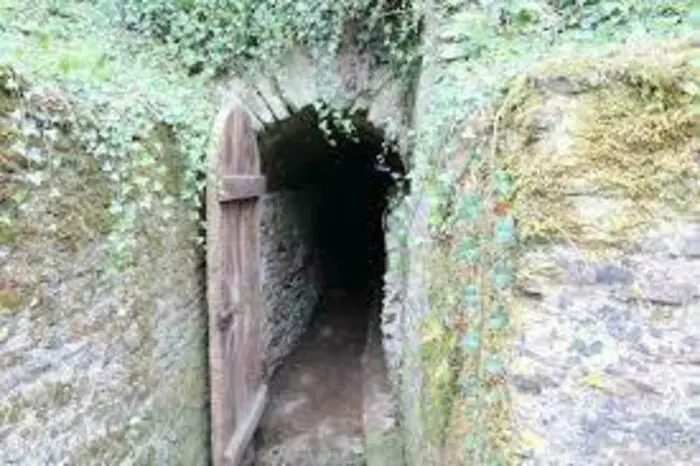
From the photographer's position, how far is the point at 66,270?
2.61 meters

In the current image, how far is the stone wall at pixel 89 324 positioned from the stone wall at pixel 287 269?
1.63m

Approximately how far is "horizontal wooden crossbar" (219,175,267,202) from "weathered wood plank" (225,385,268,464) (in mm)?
1289

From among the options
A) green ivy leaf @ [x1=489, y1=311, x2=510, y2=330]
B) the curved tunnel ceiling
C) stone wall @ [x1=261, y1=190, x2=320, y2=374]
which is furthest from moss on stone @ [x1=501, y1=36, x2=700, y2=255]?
stone wall @ [x1=261, y1=190, x2=320, y2=374]

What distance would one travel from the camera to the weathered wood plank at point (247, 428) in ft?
13.2

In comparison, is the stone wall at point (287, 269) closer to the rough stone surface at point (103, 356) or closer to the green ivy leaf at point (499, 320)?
the rough stone surface at point (103, 356)

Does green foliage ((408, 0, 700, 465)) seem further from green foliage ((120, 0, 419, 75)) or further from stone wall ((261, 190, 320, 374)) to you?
stone wall ((261, 190, 320, 374))

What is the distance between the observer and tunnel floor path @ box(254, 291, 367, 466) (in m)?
4.73

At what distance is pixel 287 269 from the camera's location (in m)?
6.28

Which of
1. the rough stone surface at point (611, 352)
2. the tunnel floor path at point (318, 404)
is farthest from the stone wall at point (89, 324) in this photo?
the rough stone surface at point (611, 352)

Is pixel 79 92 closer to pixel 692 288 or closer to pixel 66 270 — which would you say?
pixel 66 270

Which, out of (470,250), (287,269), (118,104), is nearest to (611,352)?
(470,250)

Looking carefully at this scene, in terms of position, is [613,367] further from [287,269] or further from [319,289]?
[319,289]

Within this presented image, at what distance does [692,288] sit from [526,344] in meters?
0.40

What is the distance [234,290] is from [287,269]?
7.00ft
